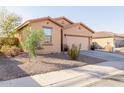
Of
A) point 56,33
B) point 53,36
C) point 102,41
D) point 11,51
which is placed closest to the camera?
point 11,51

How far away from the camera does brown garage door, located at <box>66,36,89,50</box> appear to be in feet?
74.0

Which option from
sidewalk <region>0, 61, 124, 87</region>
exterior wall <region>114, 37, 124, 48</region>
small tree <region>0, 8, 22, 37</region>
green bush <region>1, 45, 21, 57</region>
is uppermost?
small tree <region>0, 8, 22, 37</region>

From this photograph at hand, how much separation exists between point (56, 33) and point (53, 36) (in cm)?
62

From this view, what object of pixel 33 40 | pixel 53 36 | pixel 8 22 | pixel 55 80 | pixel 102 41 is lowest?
pixel 55 80

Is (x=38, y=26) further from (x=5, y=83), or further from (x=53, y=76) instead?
(x=5, y=83)

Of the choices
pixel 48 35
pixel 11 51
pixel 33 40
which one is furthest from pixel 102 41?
pixel 33 40

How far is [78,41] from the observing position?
23953mm

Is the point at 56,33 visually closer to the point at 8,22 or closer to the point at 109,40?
the point at 8,22

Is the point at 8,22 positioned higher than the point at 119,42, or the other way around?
the point at 8,22

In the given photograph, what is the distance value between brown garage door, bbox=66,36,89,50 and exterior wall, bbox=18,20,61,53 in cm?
288

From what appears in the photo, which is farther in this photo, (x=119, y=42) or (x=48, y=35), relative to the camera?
(x=119, y=42)

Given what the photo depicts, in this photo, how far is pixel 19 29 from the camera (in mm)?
18891

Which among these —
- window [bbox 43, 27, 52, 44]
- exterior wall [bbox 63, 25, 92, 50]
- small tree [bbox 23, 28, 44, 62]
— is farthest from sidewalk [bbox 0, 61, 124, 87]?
exterior wall [bbox 63, 25, 92, 50]

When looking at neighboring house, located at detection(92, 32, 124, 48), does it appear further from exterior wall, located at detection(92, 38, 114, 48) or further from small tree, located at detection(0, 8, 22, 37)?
small tree, located at detection(0, 8, 22, 37)
